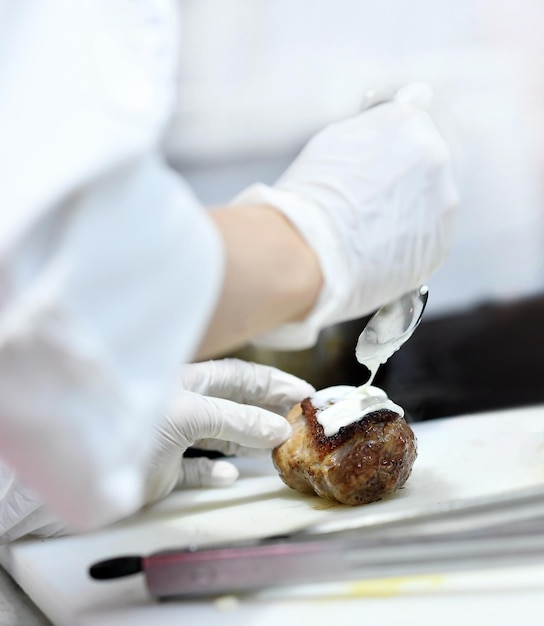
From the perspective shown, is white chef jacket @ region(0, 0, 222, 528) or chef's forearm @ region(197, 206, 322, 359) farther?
chef's forearm @ region(197, 206, 322, 359)

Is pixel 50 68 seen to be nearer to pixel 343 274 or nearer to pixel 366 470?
pixel 343 274

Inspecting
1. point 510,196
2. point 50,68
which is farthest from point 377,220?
point 510,196

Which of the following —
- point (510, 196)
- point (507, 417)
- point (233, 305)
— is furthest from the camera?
point (510, 196)

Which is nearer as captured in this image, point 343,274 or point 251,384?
point 343,274

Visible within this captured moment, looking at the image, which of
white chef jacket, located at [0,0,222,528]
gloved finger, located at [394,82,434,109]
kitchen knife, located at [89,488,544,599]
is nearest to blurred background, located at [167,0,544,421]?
gloved finger, located at [394,82,434,109]

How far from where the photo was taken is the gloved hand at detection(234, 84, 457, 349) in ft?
2.60

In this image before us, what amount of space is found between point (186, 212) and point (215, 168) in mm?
906

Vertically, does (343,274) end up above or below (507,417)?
above

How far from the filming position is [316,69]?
1.54m

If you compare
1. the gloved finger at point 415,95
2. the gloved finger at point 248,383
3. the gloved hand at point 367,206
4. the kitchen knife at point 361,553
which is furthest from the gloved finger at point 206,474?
the gloved finger at point 415,95

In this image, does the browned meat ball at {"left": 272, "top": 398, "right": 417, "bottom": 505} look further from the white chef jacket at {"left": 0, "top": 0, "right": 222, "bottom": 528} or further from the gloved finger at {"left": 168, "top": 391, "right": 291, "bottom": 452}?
the white chef jacket at {"left": 0, "top": 0, "right": 222, "bottom": 528}

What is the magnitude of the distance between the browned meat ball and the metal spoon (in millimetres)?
107

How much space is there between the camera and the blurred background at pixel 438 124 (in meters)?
1.50

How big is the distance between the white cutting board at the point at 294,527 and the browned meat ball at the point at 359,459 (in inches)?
1.3
